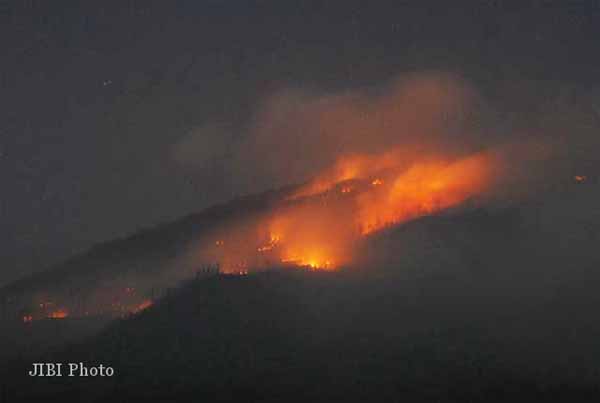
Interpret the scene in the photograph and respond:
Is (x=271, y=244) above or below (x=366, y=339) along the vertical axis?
above

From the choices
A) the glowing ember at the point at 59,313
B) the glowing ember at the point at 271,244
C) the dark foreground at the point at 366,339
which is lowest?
the dark foreground at the point at 366,339

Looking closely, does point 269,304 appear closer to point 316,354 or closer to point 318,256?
point 316,354

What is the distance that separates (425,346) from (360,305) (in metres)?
15.6

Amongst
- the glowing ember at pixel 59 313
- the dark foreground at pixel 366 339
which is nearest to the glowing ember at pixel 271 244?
the dark foreground at pixel 366 339

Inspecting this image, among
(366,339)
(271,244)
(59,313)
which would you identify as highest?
(271,244)

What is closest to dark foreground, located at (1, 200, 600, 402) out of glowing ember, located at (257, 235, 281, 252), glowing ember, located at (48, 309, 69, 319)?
glowing ember, located at (257, 235, 281, 252)

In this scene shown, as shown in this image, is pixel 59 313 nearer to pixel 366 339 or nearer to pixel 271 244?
pixel 271 244

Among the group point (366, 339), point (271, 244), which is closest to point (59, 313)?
point (271, 244)

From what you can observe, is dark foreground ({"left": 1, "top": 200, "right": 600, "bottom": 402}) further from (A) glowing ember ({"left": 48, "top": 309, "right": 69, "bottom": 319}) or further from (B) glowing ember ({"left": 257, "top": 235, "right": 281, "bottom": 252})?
(A) glowing ember ({"left": 48, "top": 309, "right": 69, "bottom": 319})

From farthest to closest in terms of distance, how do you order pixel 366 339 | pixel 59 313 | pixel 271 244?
1. pixel 59 313
2. pixel 271 244
3. pixel 366 339

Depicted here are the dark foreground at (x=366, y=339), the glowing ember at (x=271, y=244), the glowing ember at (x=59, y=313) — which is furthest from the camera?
the glowing ember at (x=59, y=313)

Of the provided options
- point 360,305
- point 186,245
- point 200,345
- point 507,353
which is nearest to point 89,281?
point 186,245

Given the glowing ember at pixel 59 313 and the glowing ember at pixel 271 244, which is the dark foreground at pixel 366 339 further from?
the glowing ember at pixel 59 313

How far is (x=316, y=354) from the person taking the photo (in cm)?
8306
